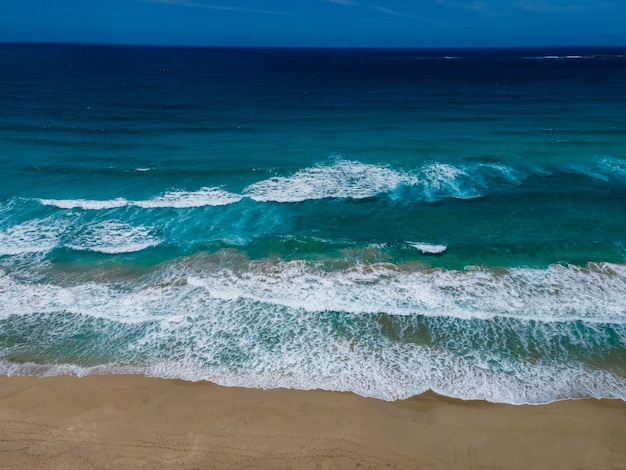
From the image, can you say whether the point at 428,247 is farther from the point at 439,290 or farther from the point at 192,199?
the point at 192,199

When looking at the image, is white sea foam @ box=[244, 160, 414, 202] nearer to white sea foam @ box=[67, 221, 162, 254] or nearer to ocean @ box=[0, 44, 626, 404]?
ocean @ box=[0, 44, 626, 404]

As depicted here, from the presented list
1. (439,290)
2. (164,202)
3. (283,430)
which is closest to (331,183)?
(164,202)

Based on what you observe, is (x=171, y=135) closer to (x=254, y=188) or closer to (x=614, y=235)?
(x=254, y=188)

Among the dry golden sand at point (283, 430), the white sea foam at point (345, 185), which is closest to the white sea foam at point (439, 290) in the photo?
the dry golden sand at point (283, 430)

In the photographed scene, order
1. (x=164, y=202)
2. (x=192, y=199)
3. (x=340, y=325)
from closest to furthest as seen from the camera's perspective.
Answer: (x=340, y=325), (x=164, y=202), (x=192, y=199)

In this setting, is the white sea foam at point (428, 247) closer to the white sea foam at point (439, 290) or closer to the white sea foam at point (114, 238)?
the white sea foam at point (439, 290)

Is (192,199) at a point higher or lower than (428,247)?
higher
